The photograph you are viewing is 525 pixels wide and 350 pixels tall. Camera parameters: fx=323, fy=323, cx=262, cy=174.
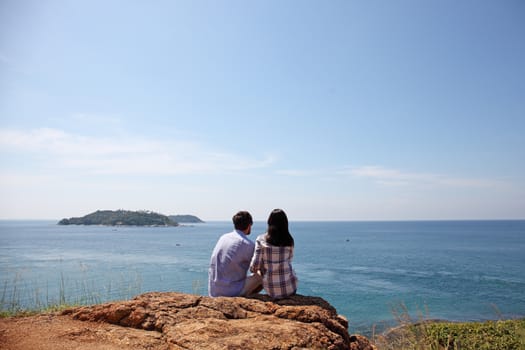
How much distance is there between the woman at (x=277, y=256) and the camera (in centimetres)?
500

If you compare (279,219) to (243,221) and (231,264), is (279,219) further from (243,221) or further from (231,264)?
(231,264)

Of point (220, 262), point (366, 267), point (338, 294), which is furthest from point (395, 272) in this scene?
point (220, 262)

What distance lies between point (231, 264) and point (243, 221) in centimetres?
75

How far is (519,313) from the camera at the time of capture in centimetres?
2411

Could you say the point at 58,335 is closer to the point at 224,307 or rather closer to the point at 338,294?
the point at 224,307

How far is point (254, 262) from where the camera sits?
17.0 ft

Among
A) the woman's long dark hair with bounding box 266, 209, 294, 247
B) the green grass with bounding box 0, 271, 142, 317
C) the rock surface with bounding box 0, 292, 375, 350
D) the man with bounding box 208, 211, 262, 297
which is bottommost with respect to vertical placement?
the green grass with bounding box 0, 271, 142, 317

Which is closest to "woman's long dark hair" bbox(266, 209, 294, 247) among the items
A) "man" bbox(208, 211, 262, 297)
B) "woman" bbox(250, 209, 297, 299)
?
"woman" bbox(250, 209, 297, 299)

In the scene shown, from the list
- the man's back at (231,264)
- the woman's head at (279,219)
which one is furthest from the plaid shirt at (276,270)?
the man's back at (231,264)

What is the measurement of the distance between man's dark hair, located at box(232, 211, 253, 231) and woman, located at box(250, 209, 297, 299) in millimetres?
664

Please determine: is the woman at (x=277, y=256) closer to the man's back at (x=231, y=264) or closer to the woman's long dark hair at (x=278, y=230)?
the woman's long dark hair at (x=278, y=230)

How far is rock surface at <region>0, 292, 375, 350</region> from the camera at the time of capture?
11.5 ft

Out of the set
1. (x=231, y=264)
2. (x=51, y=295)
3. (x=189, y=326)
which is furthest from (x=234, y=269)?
(x=51, y=295)

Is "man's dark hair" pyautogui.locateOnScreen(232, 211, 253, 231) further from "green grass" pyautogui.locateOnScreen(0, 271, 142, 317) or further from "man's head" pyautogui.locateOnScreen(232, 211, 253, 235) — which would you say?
"green grass" pyautogui.locateOnScreen(0, 271, 142, 317)
